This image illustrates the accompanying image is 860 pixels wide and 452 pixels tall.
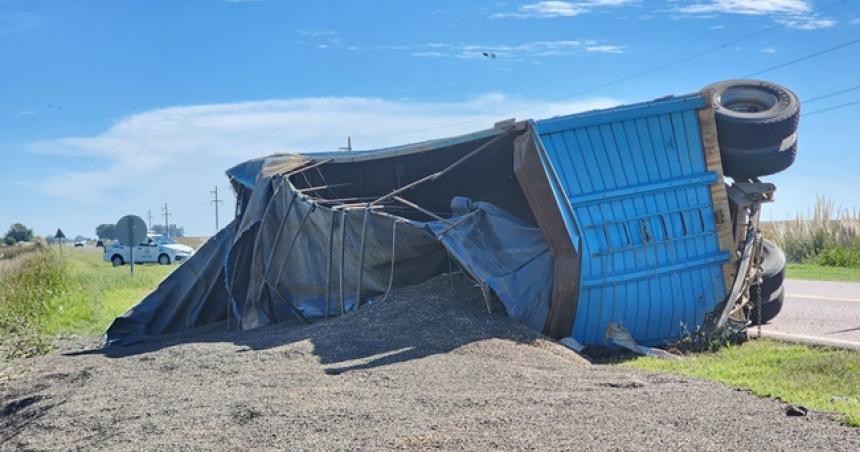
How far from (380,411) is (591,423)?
4.84ft

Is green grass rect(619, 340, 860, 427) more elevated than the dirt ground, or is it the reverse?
the dirt ground

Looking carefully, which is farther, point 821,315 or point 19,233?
point 19,233

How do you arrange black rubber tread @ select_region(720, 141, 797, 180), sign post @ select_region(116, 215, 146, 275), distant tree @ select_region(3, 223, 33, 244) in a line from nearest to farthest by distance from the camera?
black rubber tread @ select_region(720, 141, 797, 180)
sign post @ select_region(116, 215, 146, 275)
distant tree @ select_region(3, 223, 33, 244)

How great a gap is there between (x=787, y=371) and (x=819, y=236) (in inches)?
772


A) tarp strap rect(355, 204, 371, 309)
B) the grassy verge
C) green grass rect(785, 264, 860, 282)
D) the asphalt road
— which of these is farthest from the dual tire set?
the grassy verge

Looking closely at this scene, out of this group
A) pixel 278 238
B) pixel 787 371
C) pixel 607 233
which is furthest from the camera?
pixel 278 238

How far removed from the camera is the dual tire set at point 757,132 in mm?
11977

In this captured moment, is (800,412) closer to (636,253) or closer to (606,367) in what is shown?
(606,367)

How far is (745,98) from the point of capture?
12812 millimetres

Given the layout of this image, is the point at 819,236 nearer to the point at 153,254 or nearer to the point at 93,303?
the point at 93,303

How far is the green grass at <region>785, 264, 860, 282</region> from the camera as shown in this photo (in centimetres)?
2117

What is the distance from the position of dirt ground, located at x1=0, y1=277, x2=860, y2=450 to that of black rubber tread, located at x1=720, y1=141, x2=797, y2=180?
360 cm

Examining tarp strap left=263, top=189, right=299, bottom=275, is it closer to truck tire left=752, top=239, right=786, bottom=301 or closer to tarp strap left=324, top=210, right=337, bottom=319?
tarp strap left=324, top=210, right=337, bottom=319

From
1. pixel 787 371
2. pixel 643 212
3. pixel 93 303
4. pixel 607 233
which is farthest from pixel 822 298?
pixel 93 303
